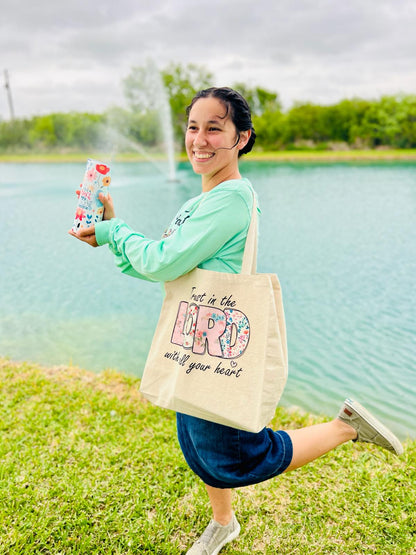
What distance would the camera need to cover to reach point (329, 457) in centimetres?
258

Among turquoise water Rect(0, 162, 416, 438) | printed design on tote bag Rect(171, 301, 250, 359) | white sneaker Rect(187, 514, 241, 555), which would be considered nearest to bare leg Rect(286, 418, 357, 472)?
white sneaker Rect(187, 514, 241, 555)

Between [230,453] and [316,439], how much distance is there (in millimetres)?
403

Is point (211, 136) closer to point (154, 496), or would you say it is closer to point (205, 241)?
point (205, 241)

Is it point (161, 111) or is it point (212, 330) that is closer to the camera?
point (212, 330)

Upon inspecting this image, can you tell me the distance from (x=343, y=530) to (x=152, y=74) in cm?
2649

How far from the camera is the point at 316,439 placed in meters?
1.91

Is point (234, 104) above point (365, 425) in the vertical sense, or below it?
above

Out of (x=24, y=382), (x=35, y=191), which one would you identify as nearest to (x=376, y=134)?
(x=35, y=191)

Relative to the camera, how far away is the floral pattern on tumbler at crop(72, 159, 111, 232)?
177cm

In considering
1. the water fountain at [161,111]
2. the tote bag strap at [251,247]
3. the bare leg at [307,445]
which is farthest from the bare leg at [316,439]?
the water fountain at [161,111]

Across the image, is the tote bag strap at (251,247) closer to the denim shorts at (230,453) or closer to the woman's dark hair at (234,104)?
the woman's dark hair at (234,104)

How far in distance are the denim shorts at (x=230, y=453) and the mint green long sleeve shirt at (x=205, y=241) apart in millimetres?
548

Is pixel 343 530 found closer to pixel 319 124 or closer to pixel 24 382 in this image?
pixel 24 382

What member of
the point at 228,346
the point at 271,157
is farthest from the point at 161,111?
the point at 228,346
